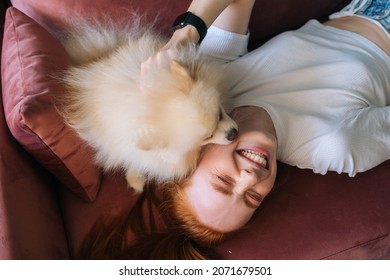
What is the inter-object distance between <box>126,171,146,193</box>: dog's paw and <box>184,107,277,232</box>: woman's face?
143 mm

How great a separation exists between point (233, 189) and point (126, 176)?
13.0 inches

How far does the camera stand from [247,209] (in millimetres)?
1070

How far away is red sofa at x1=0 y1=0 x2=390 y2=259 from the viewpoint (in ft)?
2.92

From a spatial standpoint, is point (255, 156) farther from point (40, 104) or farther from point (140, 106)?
point (40, 104)

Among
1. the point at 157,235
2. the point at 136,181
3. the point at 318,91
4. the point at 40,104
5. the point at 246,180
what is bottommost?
the point at 157,235

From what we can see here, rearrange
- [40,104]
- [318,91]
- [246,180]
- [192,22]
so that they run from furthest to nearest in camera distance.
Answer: [318,91] → [192,22] → [246,180] → [40,104]

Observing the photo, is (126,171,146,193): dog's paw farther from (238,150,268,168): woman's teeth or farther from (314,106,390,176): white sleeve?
(314,106,390,176): white sleeve

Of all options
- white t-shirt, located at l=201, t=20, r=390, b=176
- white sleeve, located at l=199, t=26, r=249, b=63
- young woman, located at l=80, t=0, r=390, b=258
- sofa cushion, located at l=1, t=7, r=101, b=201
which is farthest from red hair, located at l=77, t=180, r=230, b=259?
white sleeve, located at l=199, t=26, r=249, b=63

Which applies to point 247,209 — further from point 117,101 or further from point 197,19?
point 197,19

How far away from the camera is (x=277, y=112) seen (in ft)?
3.94

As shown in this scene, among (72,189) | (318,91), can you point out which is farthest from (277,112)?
(72,189)

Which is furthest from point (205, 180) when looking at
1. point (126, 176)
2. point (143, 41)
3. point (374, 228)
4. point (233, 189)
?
point (374, 228)

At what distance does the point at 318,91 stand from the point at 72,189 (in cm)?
82

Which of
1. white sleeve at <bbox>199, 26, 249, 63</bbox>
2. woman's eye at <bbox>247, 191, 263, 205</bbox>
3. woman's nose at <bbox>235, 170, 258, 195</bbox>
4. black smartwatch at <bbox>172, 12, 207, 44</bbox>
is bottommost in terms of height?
woman's eye at <bbox>247, 191, 263, 205</bbox>
